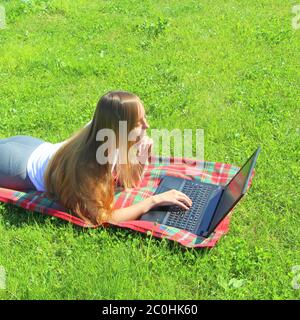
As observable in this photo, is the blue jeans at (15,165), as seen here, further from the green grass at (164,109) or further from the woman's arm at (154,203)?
the woman's arm at (154,203)

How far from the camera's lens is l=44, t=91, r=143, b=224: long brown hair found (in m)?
4.01

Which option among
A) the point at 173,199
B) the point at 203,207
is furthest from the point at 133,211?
the point at 203,207

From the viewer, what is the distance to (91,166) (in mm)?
4145

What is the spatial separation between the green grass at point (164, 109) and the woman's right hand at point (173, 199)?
40cm

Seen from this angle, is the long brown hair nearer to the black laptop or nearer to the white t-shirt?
the white t-shirt

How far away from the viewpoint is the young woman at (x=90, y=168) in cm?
404

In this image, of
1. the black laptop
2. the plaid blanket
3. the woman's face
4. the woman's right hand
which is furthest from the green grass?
the woman's face

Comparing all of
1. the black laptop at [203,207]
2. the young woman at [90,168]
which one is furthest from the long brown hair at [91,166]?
the black laptop at [203,207]

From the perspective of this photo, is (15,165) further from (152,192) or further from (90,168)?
(152,192)

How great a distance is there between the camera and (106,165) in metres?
4.18

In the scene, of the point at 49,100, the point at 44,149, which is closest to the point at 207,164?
the point at 44,149

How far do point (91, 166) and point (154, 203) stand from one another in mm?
759

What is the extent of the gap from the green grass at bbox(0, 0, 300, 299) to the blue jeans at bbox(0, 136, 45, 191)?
27cm
